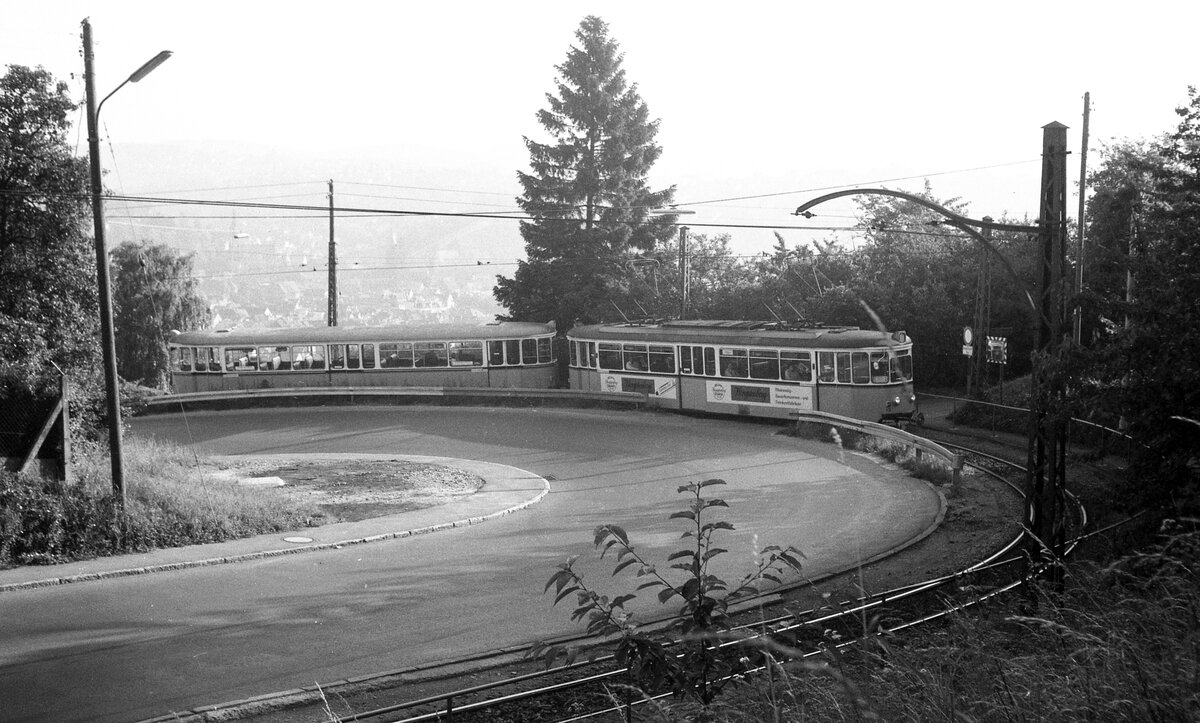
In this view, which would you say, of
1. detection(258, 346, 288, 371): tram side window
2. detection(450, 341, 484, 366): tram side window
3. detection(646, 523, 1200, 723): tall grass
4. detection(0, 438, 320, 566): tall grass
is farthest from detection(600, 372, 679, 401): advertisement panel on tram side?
detection(646, 523, 1200, 723): tall grass

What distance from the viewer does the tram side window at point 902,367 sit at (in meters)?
29.1

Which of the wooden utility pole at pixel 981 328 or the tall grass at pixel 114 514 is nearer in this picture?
the tall grass at pixel 114 514

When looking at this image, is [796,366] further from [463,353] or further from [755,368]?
[463,353]

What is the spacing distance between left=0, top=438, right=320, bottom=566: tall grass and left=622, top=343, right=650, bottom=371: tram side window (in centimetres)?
1715

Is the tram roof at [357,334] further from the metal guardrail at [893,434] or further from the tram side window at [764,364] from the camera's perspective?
the metal guardrail at [893,434]

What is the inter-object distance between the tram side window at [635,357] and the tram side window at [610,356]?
1.04 ft

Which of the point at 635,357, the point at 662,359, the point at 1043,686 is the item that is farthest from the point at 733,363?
the point at 1043,686

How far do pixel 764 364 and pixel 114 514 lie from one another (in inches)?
785

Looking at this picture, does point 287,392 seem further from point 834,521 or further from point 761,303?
point 834,521

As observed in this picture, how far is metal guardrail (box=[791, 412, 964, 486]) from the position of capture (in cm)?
2164

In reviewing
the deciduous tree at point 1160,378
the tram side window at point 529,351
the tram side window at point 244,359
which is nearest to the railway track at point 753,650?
the deciduous tree at point 1160,378

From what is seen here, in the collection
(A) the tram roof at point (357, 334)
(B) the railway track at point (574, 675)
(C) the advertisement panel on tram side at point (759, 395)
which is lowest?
(B) the railway track at point (574, 675)

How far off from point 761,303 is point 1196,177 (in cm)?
2782

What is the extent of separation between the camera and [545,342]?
41406 millimetres
